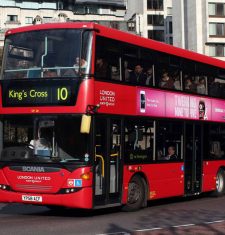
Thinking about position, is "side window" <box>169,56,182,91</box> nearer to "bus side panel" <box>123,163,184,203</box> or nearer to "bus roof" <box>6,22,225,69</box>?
"bus roof" <box>6,22,225,69</box>

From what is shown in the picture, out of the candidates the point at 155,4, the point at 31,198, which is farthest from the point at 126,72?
the point at 155,4

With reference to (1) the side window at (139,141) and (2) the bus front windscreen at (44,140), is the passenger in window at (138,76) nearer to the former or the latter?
(1) the side window at (139,141)

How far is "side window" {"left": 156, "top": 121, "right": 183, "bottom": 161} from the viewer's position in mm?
16672

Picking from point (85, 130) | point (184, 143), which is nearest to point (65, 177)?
point (85, 130)

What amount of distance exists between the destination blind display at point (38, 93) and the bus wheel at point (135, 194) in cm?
291

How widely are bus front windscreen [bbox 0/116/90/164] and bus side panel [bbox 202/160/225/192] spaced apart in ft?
21.3

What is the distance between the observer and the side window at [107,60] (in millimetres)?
14273

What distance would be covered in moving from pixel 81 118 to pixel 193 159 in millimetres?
5756

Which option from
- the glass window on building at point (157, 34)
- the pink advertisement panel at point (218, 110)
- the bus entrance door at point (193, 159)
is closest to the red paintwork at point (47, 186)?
the bus entrance door at point (193, 159)

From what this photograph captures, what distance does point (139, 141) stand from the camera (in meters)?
15.8

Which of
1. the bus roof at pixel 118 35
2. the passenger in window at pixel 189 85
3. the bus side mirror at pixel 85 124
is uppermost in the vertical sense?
the bus roof at pixel 118 35

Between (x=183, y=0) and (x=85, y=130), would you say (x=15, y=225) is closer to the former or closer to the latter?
(x=85, y=130)

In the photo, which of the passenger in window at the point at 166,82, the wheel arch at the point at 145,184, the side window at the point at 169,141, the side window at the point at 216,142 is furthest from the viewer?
the side window at the point at 216,142

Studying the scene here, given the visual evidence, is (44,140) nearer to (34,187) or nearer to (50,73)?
(34,187)
